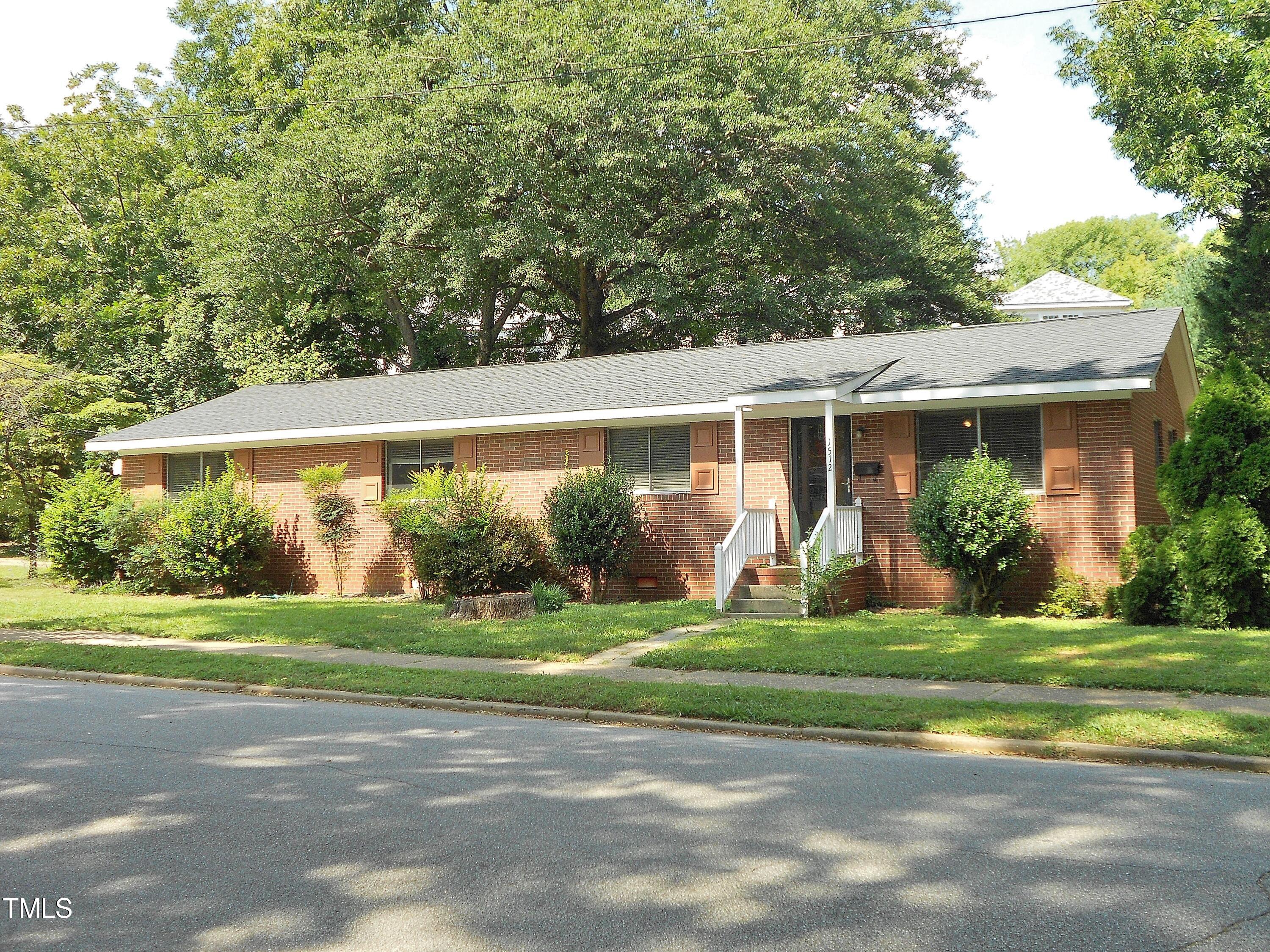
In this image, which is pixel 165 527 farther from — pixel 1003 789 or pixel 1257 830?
pixel 1257 830

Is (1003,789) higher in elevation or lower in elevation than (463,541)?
lower

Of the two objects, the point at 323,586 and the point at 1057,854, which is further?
the point at 323,586

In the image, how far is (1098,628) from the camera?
13.3m

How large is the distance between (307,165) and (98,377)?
352 inches

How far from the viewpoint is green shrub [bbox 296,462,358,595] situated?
20786mm

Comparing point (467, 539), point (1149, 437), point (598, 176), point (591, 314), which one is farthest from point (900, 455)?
point (591, 314)

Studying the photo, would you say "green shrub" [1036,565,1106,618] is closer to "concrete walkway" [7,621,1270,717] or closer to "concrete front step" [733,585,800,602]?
"concrete front step" [733,585,800,602]

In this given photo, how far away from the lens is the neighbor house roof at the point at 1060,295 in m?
47.2

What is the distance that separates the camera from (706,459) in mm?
18250

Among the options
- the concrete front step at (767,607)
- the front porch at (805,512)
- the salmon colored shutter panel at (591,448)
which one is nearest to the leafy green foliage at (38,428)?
the salmon colored shutter panel at (591,448)

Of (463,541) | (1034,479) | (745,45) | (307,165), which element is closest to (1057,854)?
(1034,479)

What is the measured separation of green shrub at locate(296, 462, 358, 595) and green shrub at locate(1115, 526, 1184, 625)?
14.2 meters

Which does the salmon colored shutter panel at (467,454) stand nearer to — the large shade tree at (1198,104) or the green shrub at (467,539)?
the green shrub at (467,539)

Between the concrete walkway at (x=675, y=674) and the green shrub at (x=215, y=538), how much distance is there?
5.21m
